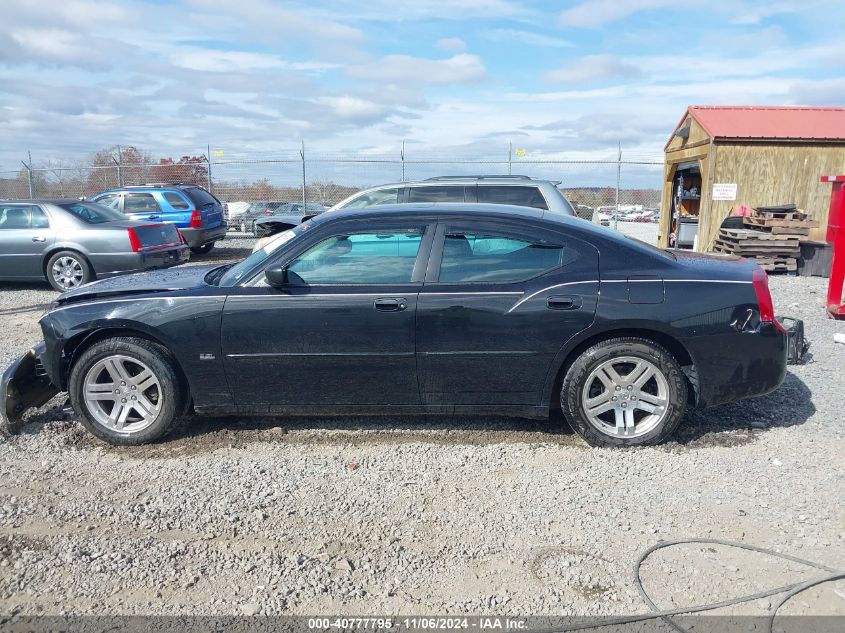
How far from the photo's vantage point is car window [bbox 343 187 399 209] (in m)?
9.10

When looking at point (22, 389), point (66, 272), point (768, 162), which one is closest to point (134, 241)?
point (66, 272)

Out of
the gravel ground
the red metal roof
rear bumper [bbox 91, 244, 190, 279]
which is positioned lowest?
the gravel ground

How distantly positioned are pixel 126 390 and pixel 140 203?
11960mm

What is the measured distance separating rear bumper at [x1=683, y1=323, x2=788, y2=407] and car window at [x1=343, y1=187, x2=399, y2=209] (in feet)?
18.0

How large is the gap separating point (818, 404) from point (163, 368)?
4.75 m

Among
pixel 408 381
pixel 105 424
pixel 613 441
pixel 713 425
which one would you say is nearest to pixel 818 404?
pixel 713 425

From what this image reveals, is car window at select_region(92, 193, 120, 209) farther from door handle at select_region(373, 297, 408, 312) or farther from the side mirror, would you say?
door handle at select_region(373, 297, 408, 312)

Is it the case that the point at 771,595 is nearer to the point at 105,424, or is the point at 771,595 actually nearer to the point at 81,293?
the point at 105,424

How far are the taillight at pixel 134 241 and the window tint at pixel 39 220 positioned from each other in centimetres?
141

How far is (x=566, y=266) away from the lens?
436 cm

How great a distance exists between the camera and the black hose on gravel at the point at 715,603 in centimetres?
272

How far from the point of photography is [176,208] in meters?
15.0

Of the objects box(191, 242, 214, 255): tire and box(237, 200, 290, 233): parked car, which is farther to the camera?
box(237, 200, 290, 233): parked car

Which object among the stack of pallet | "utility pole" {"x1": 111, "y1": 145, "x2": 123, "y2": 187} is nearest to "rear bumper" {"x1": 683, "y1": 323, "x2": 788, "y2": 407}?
the stack of pallet
